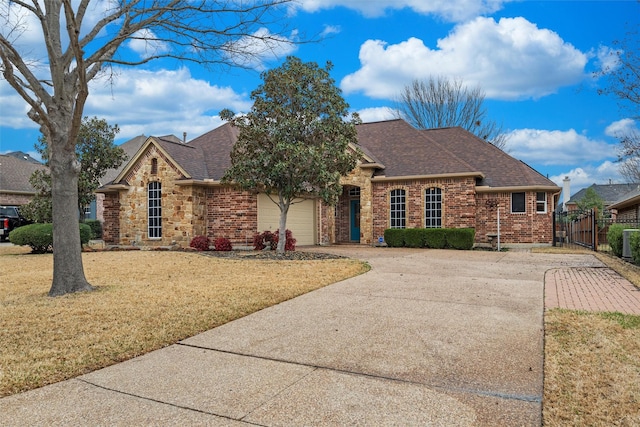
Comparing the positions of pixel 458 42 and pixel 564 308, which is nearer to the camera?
pixel 564 308

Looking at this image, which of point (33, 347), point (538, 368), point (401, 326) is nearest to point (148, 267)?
point (33, 347)

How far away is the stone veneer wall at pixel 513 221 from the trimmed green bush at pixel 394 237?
11.3 feet

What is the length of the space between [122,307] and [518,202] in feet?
56.9

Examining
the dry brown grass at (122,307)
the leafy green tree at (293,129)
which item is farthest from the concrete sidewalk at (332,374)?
the leafy green tree at (293,129)

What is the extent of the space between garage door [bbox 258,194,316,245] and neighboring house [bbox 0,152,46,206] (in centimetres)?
1916

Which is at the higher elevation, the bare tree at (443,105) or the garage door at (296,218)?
the bare tree at (443,105)

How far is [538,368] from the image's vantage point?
4254mm

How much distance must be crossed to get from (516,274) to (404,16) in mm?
8640

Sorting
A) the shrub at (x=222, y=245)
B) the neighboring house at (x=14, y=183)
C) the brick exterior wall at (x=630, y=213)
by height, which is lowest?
the shrub at (x=222, y=245)

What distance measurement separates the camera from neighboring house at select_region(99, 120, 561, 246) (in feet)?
61.8

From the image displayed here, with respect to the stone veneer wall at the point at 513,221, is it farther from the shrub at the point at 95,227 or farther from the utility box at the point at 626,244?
the shrub at the point at 95,227

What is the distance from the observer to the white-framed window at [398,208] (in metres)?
20.5

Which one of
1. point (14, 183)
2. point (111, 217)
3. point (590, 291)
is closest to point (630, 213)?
point (590, 291)

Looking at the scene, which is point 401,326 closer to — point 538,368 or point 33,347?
point 538,368
